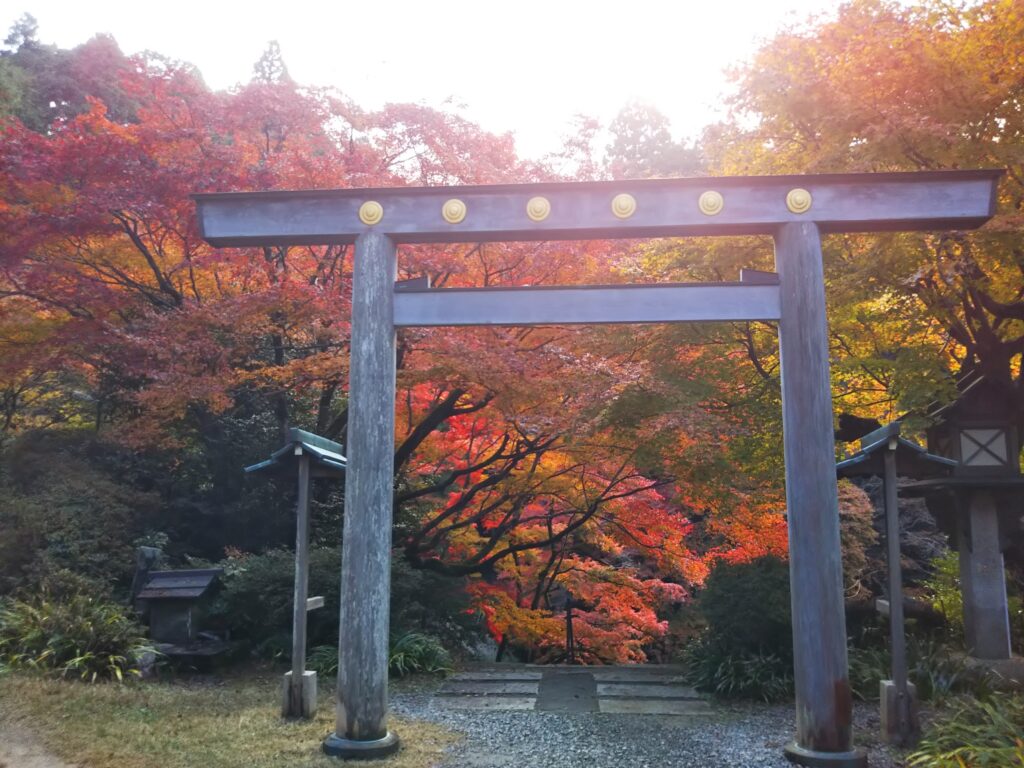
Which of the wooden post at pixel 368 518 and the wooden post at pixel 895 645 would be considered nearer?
the wooden post at pixel 368 518

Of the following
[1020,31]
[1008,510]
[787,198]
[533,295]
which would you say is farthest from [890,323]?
[533,295]

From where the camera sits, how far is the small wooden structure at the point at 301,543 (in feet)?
22.2

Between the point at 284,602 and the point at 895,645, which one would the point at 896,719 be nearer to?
the point at 895,645

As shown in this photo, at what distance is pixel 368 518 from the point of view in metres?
5.83

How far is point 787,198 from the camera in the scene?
5.88 m

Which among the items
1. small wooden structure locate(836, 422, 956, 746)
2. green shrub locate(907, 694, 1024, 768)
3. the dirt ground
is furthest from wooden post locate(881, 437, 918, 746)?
the dirt ground

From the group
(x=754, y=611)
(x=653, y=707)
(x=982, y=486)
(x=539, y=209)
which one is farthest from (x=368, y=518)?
(x=982, y=486)

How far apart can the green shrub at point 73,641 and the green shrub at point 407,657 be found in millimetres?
1901

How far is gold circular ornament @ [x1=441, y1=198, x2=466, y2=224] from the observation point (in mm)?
6098

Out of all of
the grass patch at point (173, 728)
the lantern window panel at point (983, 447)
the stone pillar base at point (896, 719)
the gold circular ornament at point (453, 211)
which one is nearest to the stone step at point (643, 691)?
the stone pillar base at point (896, 719)

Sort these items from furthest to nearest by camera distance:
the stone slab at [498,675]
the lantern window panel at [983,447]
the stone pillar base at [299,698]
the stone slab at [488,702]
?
the stone slab at [498,675], the lantern window panel at [983,447], the stone slab at [488,702], the stone pillar base at [299,698]

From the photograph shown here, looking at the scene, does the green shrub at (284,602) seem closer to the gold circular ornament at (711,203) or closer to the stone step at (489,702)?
the stone step at (489,702)

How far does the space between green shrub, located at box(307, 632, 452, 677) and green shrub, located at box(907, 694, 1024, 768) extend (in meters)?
5.38

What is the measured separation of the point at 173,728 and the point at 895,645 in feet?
19.3
